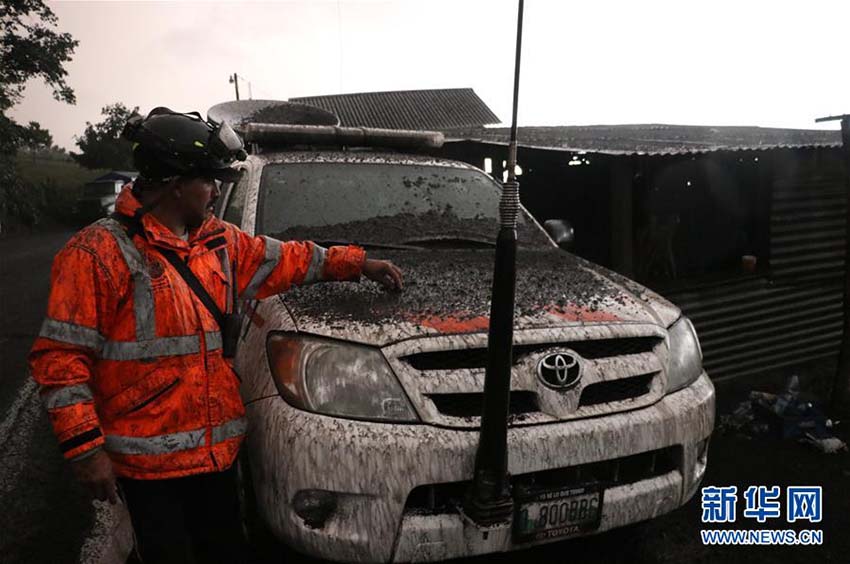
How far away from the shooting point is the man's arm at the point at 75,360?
1.54m

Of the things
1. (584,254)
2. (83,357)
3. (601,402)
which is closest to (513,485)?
(601,402)

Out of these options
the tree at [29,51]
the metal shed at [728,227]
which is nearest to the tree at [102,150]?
the tree at [29,51]

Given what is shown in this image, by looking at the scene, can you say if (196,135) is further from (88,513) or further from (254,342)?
(88,513)

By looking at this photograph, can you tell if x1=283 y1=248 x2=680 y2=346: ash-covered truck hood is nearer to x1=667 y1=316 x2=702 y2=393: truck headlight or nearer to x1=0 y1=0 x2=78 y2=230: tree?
x1=667 y1=316 x2=702 y2=393: truck headlight

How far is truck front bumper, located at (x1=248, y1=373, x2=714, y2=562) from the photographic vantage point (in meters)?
1.80

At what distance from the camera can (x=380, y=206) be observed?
3.15m

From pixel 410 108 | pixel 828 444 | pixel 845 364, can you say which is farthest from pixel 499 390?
pixel 410 108

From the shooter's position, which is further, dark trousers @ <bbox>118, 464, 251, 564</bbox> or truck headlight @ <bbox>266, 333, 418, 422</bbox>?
truck headlight @ <bbox>266, 333, 418, 422</bbox>

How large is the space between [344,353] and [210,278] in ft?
1.63

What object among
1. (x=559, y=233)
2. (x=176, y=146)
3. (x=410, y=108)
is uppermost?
(x=410, y=108)

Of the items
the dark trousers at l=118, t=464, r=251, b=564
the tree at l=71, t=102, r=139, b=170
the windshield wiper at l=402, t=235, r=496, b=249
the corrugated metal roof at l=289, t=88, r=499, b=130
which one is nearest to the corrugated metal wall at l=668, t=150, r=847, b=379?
the windshield wiper at l=402, t=235, r=496, b=249

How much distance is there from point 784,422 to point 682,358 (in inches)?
102

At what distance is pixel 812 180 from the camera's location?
22.6ft

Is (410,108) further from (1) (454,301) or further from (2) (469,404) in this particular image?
(2) (469,404)
